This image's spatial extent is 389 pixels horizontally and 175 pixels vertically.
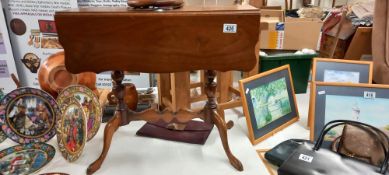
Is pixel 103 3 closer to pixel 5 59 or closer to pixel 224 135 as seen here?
pixel 5 59

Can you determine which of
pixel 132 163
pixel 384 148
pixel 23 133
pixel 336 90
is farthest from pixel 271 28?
pixel 23 133

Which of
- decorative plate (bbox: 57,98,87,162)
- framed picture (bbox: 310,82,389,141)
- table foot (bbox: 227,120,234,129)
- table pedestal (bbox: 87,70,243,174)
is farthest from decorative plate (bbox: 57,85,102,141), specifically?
framed picture (bbox: 310,82,389,141)

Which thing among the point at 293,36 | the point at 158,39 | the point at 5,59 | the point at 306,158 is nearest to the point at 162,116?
the point at 158,39

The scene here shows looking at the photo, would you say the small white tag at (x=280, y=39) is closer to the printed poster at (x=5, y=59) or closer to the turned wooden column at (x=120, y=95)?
the turned wooden column at (x=120, y=95)

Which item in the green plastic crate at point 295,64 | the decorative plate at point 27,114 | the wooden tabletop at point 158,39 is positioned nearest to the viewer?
the wooden tabletop at point 158,39

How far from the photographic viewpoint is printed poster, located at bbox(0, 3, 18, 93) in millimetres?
2121

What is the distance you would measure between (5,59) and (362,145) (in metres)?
2.44

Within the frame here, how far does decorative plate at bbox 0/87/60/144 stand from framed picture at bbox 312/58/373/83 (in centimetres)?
134

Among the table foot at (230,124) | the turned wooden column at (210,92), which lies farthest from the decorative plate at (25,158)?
the table foot at (230,124)

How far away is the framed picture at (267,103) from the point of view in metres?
1.42

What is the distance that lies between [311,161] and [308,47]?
1410 mm

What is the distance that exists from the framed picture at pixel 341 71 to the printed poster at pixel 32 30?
1734 millimetres

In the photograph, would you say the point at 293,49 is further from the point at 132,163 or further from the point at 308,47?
the point at 132,163

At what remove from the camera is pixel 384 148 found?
105 centimetres
